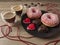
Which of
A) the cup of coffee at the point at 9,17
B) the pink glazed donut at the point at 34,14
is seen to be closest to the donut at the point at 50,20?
the pink glazed donut at the point at 34,14

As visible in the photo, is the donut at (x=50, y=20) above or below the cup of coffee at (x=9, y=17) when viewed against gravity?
below

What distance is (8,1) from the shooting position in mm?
1065

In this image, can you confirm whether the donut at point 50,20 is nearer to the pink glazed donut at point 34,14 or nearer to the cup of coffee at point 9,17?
the pink glazed donut at point 34,14

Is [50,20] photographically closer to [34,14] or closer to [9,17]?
[34,14]

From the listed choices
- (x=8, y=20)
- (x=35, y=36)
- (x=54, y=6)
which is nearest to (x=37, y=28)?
(x=35, y=36)

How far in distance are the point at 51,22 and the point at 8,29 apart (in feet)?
0.79

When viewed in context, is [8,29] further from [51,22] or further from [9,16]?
[51,22]

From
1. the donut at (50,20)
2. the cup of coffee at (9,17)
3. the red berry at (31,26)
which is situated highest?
the cup of coffee at (9,17)

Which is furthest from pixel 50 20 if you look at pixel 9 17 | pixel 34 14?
pixel 9 17

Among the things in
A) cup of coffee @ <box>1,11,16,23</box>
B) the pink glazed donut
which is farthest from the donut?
cup of coffee @ <box>1,11,16,23</box>

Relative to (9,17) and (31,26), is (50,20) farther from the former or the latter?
(9,17)

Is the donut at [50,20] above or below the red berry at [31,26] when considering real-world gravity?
above

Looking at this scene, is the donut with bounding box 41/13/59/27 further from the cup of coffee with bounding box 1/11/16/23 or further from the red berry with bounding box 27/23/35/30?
the cup of coffee with bounding box 1/11/16/23

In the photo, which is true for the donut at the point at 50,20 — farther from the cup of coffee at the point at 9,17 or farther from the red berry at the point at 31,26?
the cup of coffee at the point at 9,17
